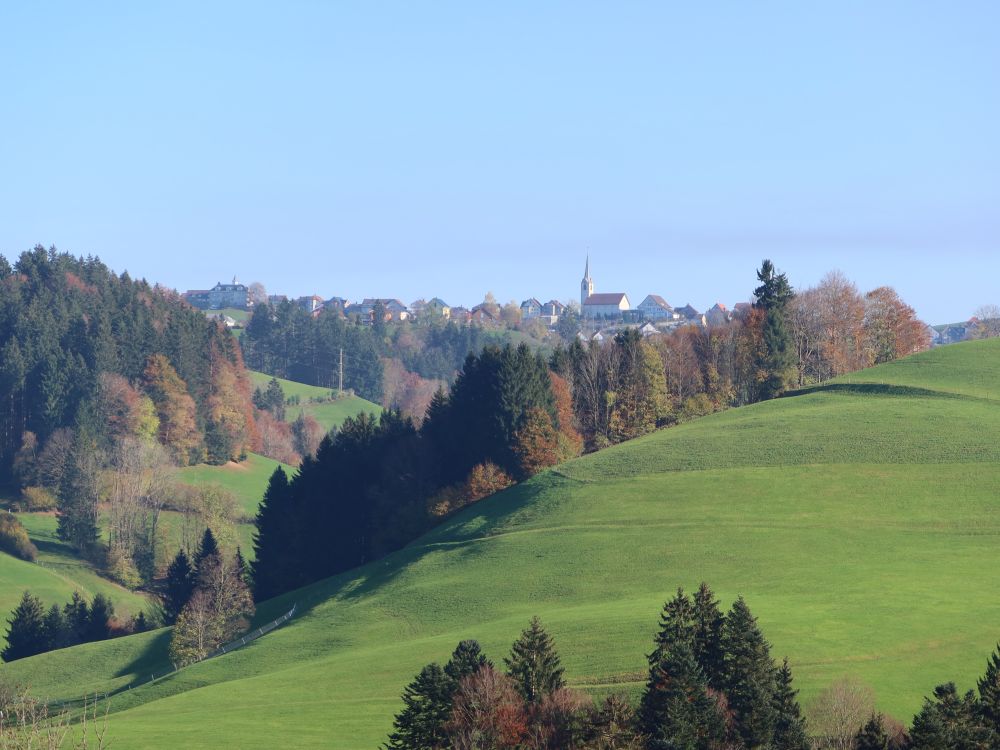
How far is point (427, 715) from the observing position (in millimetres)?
50500

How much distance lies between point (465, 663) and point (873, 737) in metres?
14.9

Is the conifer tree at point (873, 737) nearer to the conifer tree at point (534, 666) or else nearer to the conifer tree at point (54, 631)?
the conifer tree at point (534, 666)

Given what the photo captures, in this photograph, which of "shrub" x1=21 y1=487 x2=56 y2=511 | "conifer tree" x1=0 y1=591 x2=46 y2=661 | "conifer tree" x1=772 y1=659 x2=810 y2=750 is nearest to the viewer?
"conifer tree" x1=772 y1=659 x2=810 y2=750

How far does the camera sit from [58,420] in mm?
177000

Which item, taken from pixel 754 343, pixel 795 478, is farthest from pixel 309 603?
pixel 754 343

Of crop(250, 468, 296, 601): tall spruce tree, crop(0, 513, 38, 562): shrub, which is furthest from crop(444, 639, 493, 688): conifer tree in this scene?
crop(0, 513, 38, 562): shrub

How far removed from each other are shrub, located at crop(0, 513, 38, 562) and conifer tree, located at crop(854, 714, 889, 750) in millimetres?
107710

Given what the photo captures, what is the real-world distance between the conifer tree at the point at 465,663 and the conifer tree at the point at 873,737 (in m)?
13.8

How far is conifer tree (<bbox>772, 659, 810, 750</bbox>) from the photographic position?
161 feet

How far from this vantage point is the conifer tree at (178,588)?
10469 centimetres

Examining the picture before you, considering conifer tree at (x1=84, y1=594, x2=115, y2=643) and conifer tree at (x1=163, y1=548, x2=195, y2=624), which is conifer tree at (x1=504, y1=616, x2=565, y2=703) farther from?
conifer tree at (x1=84, y1=594, x2=115, y2=643)

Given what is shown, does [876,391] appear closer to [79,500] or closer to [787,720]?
[787,720]

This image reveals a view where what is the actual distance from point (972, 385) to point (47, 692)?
234 feet

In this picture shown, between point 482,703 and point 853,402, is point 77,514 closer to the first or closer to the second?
point 853,402
